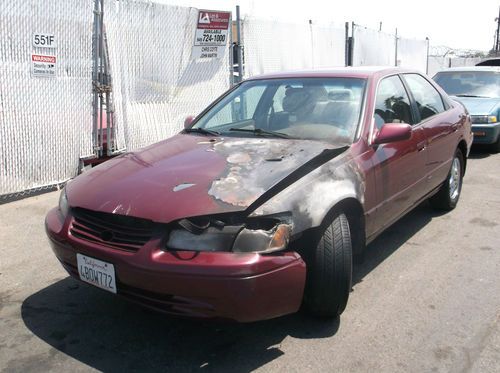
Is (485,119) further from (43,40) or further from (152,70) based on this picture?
(43,40)

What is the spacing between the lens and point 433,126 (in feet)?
15.2

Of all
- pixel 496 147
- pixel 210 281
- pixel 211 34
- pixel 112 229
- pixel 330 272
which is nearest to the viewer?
pixel 210 281

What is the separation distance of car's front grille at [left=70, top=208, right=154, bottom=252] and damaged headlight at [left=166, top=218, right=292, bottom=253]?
7.0 inches

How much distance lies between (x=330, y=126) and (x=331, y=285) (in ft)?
4.28

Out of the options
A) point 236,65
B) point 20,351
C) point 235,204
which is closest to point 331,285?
point 235,204

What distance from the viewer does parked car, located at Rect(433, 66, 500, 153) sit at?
27.8 ft

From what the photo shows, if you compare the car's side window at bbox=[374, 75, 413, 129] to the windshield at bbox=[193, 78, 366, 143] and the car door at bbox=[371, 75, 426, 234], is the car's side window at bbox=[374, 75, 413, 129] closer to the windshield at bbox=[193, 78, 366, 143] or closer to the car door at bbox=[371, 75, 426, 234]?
the car door at bbox=[371, 75, 426, 234]

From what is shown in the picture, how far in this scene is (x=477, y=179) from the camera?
702cm

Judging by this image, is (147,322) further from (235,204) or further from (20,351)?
(235,204)

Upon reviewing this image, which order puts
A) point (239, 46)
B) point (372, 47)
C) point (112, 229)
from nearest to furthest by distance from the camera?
1. point (112, 229)
2. point (239, 46)
3. point (372, 47)

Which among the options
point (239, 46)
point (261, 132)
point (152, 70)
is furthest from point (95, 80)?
point (261, 132)

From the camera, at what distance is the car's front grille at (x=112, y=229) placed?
2670 mm

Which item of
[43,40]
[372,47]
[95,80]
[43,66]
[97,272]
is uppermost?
[372,47]

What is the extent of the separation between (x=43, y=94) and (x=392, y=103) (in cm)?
424
